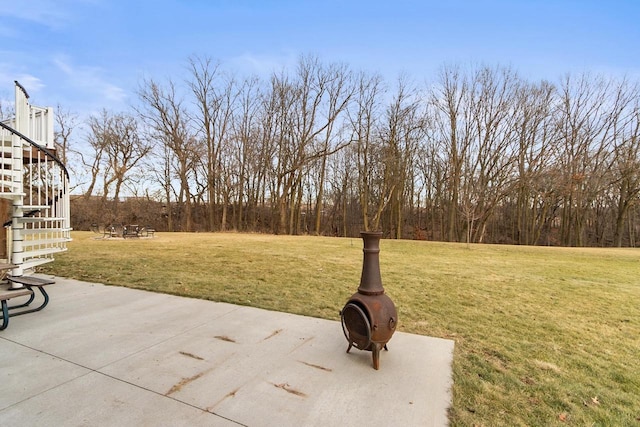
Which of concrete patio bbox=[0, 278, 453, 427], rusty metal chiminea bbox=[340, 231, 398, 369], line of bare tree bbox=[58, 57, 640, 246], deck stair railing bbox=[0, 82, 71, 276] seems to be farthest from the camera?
line of bare tree bbox=[58, 57, 640, 246]

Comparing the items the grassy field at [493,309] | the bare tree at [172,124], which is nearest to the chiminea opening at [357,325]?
the grassy field at [493,309]

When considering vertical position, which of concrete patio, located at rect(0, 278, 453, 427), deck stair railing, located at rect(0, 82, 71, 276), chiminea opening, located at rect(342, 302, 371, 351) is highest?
deck stair railing, located at rect(0, 82, 71, 276)

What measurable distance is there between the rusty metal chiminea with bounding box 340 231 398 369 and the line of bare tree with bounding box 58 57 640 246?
16935 millimetres

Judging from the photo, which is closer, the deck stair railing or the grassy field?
the grassy field

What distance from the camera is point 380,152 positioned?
21031 mm

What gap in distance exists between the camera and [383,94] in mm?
21281

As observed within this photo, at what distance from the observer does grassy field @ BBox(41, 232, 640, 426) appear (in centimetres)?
203

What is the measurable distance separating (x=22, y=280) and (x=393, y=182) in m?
20.0

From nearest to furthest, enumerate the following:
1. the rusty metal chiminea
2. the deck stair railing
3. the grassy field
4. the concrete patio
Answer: the concrete patio, the grassy field, the rusty metal chiminea, the deck stair railing

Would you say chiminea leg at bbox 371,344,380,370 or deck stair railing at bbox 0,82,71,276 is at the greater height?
deck stair railing at bbox 0,82,71,276

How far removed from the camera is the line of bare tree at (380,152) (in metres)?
19.3

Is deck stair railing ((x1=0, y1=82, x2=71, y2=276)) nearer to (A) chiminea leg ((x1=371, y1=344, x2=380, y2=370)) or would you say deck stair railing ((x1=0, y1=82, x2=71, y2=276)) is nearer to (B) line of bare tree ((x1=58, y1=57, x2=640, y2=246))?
(A) chiminea leg ((x1=371, y1=344, x2=380, y2=370))

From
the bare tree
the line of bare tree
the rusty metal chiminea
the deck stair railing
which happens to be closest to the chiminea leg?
the rusty metal chiminea

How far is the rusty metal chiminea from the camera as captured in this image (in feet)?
7.29
